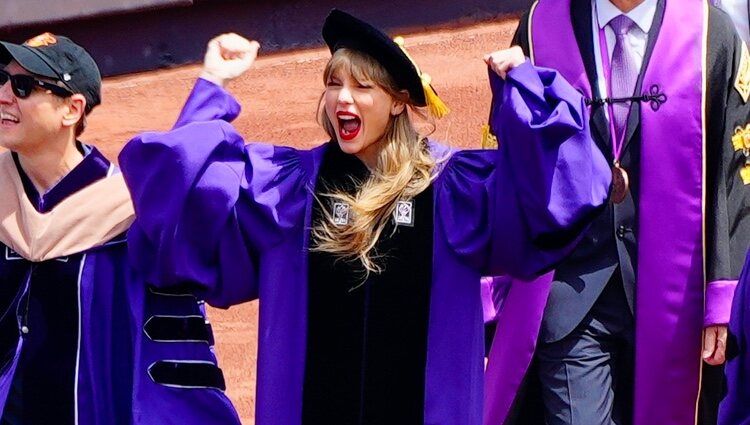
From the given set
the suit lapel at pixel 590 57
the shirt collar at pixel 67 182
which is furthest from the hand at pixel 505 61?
the shirt collar at pixel 67 182

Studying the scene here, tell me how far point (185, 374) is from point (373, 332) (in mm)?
729

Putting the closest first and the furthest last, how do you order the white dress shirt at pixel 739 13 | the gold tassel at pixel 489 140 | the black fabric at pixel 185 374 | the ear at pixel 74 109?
the black fabric at pixel 185 374 → the ear at pixel 74 109 → the gold tassel at pixel 489 140 → the white dress shirt at pixel 739 13

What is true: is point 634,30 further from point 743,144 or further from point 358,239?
point 358,239

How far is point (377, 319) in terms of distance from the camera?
19.0 ft

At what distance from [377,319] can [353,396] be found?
0.76 feet

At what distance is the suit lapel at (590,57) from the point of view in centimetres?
634

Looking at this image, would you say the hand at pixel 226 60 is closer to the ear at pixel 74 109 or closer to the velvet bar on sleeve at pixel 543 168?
the ear at pixel 74 109

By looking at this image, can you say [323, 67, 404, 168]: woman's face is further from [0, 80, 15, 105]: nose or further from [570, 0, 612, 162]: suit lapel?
[0, 80, 15, 105]: nose

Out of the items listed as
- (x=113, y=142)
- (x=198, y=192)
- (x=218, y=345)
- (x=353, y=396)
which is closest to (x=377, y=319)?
(x=353, y=396)

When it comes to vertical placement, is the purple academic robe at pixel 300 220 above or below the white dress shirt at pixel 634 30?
below

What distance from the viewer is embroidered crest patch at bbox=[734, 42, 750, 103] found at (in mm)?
6379

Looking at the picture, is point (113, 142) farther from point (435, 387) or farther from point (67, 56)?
point (435, 387)

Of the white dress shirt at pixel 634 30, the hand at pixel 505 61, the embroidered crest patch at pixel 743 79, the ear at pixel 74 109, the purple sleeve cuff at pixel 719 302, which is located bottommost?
the purple sleeve cuff at pixel 719 302

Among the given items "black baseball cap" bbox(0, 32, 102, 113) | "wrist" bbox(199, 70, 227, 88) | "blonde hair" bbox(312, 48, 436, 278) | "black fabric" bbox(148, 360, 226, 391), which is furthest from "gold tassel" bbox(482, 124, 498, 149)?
"black baseball cap" bbox(0, 32, 102, 113)
